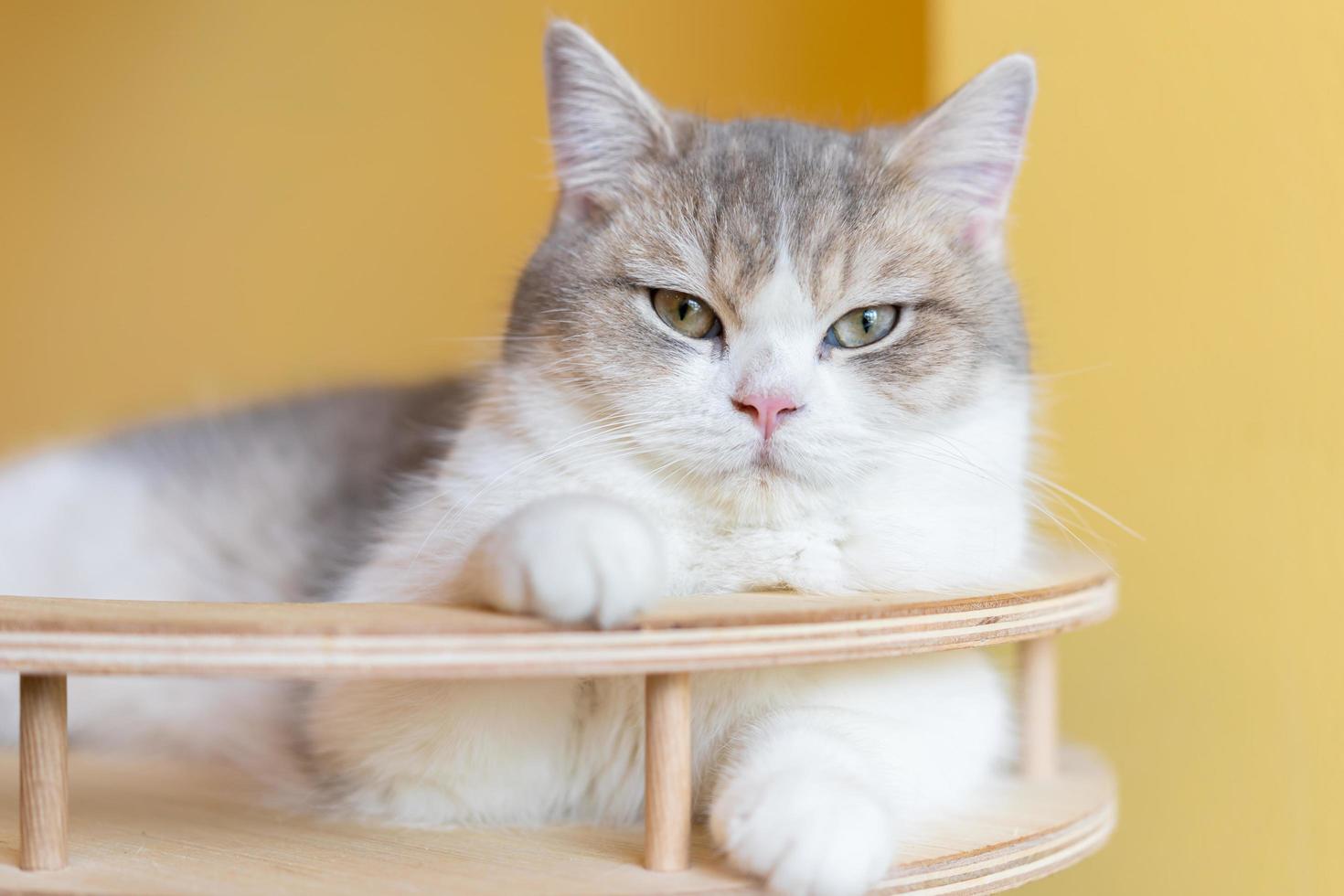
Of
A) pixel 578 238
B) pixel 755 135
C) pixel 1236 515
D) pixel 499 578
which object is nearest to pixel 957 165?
pixel 755 135

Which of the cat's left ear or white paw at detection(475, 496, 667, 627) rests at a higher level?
the cat's left ear

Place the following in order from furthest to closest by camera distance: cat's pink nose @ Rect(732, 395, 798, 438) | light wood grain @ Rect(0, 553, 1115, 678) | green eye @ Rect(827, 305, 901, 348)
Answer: green eye @ Rect(827, 305, 901, 348)
cat's pink nose @ Rect(732, 395, 798, 438)
light wood grain @ Rect(0, 553, 1115, 678)

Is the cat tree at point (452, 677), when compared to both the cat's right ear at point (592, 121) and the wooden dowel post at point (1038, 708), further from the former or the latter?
the cat's right ear at point (592, 121)

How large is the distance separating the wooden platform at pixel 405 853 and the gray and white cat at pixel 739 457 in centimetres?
7

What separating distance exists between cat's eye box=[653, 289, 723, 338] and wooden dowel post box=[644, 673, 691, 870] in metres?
0.56

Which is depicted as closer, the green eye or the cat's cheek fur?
the cat's cheek fur

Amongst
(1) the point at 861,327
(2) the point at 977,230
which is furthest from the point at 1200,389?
(1) the point at 861,327

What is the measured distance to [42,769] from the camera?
119 centimetres

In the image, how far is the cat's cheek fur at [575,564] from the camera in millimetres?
1146

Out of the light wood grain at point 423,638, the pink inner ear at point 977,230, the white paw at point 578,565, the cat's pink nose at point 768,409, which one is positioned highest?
the pink inner ear at point 977,230

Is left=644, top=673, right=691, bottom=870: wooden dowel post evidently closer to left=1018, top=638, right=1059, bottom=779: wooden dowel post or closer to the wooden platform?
the wooden platform

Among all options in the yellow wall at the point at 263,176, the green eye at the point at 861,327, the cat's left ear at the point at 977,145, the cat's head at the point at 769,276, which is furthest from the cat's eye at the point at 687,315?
the yellow wall at the point at 263,176

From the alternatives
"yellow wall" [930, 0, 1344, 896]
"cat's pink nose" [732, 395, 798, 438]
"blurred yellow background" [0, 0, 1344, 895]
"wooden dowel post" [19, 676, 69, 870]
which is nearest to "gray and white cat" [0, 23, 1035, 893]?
"cat's pink nose" [732, 395, 798, 438]

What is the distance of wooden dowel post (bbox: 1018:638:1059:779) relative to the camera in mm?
1852
